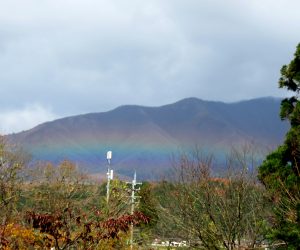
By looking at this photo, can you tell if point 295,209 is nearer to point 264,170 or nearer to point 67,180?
point 264,170

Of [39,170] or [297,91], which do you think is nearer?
[297,91]

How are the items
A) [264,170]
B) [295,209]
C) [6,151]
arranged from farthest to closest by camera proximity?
[6,151], [264,170], [295,209]

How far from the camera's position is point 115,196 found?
26.6 meters

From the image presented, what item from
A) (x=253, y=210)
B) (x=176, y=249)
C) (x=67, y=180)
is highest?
(x=67, y=180)

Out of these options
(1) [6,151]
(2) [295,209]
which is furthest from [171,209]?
(1) [6,151]

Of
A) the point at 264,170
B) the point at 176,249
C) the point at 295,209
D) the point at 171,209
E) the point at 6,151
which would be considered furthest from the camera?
the point at 6,151

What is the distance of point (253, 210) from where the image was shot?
18172 millimetres

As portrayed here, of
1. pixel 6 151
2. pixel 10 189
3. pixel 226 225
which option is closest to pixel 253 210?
pixel 226 225

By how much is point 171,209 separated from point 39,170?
21072mm

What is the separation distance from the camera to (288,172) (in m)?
15.6

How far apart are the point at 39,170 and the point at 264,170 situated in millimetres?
27612

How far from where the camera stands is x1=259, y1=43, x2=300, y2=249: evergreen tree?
1444cm

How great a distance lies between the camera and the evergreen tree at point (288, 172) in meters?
14.4

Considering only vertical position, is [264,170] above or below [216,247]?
above
